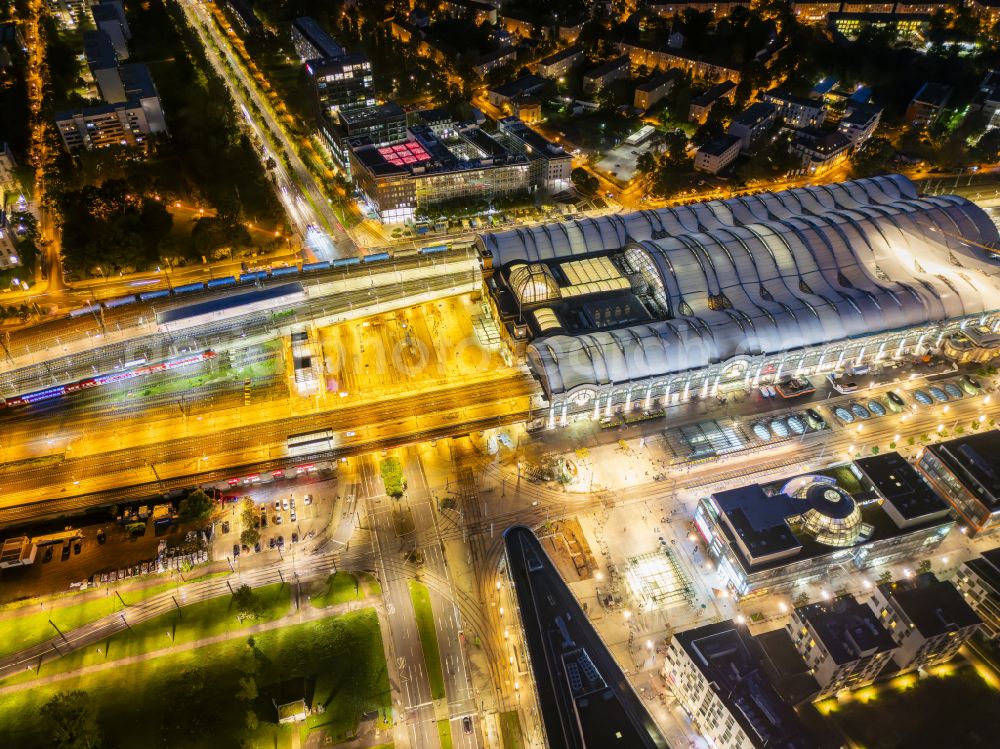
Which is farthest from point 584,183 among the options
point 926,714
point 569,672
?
point 926,714

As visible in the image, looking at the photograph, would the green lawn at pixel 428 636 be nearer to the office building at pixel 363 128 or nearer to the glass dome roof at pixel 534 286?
the glass dome roof at pixel 534 286

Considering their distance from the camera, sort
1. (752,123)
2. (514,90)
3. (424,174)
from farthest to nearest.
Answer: (514,90)
(752,123)
(424,174)

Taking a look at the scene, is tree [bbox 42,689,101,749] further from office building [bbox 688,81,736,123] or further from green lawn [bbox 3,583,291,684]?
office building [bbox 688,81,736,123]

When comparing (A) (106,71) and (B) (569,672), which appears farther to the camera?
(A) (106,71)

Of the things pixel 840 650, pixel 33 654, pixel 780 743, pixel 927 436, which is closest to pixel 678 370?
pixel 927 436

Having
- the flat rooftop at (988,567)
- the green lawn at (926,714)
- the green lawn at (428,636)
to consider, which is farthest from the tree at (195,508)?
the flat rooftop at (988,567)

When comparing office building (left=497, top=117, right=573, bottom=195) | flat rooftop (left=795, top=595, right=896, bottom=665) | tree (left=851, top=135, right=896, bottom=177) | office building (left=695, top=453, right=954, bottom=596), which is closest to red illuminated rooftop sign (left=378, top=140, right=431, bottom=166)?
office building (left=497, top=117, right=573, bottom=195)

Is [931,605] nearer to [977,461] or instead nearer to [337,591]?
[977,461]
